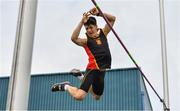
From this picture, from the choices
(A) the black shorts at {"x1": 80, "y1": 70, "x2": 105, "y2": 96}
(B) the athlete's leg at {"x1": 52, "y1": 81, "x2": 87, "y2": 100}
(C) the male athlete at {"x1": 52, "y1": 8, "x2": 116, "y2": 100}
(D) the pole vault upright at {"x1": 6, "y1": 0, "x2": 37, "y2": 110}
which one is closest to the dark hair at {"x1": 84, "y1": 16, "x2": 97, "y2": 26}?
(C) the male athlete at {"x1": 52, "y1": 8, "x2": 116, "y2": 100}

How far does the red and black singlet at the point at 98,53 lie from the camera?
3584 millimetres

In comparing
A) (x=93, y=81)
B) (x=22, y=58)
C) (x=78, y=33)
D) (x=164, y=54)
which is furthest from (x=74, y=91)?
(x=164, y=54)

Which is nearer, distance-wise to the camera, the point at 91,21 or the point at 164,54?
the point at 91,21

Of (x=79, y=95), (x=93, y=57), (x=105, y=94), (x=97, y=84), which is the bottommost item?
(x=79, y=95)

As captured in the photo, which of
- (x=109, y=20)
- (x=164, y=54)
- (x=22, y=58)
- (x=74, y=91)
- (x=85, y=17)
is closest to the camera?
(x=22, y=58)

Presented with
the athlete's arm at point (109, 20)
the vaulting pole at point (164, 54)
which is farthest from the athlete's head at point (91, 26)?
the vaulting pole at point (164, 54)

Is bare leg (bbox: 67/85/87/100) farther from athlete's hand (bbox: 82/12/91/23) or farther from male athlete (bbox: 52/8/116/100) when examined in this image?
athlete's hand (bbox: 82/12/91/23)

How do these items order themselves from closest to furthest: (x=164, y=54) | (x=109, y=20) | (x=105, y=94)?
(x=109, y=20), (x=164, y=54), (x=105, y=94)

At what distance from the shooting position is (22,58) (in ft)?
7.29

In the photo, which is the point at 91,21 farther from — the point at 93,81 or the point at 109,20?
the point at 93,81

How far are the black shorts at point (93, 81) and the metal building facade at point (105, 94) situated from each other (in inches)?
331

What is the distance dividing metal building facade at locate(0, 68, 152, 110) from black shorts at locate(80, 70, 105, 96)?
841 cm

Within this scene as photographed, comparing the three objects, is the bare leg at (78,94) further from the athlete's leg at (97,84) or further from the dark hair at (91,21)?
the dark hair at (91,21)

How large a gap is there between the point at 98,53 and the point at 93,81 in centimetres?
26
